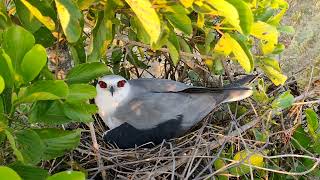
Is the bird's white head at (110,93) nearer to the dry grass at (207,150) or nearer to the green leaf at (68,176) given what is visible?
the dry grass at (207,150)

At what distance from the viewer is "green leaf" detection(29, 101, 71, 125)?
979 millimetres

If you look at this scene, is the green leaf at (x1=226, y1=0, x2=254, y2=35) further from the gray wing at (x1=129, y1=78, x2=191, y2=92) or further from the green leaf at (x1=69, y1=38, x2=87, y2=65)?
the gray wing at (x1=129, y1=78, x2=191, y2=92)

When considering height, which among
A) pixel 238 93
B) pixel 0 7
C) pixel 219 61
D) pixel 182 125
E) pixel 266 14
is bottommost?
pixel 182 125

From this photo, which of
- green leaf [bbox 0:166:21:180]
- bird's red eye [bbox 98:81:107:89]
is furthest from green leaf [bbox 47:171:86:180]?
bird's red eye [bbox 98:81:107:89]

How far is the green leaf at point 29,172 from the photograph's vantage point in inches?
37.8

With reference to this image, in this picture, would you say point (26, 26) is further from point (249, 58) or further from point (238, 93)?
point (238, 93)

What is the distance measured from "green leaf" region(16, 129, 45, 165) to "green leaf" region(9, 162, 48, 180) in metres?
0.02

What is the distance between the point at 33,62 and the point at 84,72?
0.20 metres

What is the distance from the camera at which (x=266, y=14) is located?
1.50 meters

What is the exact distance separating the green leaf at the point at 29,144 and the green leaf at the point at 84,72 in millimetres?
165

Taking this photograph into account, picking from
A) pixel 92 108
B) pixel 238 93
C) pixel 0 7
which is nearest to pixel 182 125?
pixel 238 93

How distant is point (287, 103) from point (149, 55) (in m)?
0.56

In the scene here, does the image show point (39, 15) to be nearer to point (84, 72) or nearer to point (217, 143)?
point (84, 72)

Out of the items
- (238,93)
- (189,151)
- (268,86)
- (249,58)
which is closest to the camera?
(249,58)
